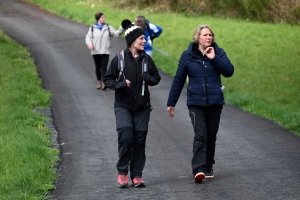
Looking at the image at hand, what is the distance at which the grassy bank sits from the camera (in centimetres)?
1628

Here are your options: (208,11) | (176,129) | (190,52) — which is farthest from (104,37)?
(208,11)

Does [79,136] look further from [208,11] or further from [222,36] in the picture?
[208,11]

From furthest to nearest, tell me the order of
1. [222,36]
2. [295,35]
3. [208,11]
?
1. [208,11]
2. [222,36]
3. [295,35]

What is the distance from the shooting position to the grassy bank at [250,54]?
16281mm

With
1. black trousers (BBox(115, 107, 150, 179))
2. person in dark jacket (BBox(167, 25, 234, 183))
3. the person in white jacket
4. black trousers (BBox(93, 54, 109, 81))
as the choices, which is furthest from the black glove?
black trousers (BBox(93, 54, 109, 81))

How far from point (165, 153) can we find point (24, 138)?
6.85ft

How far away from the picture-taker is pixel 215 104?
898 cm

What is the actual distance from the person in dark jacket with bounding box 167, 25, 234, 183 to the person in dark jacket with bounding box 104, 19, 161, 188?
1.56 ft

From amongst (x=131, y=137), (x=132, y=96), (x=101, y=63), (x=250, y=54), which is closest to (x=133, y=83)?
(x=132, y=96)

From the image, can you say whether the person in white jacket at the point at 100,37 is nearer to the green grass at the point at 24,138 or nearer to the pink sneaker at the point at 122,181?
the green grass at the point at 24,138

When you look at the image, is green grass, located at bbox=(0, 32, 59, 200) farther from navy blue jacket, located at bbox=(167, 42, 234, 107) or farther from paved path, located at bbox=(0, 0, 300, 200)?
navy blue jacket, located at bbox=(167, 42, 234, 107)

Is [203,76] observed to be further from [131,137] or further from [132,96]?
[131,137]

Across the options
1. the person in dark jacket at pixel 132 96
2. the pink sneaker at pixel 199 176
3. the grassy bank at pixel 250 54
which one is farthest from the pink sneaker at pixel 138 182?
the grassy bank at pixel 250 54

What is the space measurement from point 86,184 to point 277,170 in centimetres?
232
